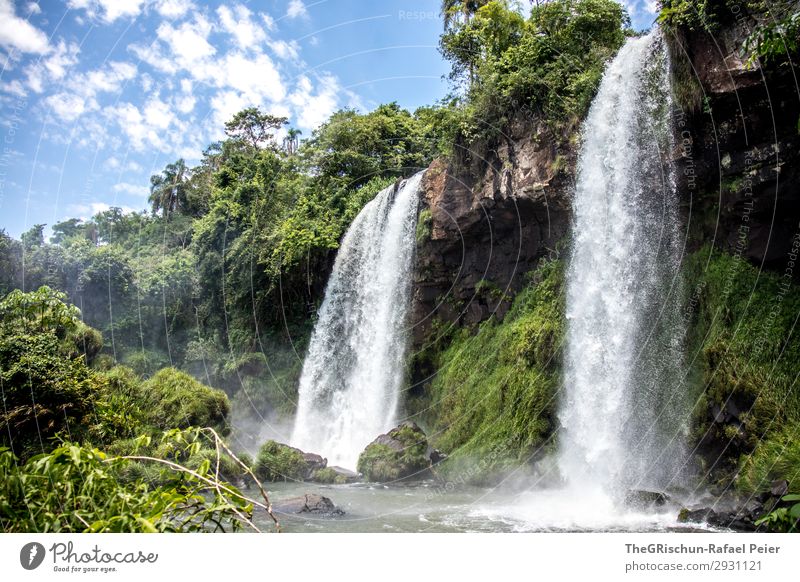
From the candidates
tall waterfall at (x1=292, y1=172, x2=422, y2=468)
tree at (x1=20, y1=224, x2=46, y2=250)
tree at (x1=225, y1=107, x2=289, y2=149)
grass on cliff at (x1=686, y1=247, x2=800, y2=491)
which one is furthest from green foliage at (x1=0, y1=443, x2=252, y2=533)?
tree at (x1=225, y1=107, x2=289, y2=149)

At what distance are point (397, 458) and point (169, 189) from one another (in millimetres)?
28069

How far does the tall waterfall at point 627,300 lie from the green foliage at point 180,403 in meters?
7.76

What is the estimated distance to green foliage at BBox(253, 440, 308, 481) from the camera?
480 inches

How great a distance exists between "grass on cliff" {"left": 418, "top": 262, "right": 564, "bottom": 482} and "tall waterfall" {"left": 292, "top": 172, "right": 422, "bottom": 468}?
1648 millimetres

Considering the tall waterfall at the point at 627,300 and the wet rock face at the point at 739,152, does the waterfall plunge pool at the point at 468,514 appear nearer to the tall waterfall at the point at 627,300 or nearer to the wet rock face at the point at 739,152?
the tall waterfall at the point at 627,300

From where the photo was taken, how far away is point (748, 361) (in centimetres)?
836

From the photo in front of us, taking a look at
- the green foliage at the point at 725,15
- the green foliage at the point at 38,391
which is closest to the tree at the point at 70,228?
the green foliage at the point at 38,391

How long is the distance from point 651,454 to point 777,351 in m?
2.48

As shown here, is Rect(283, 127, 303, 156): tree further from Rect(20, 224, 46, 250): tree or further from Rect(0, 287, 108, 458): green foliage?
Rect(0, 287, 108, 458): green foliage

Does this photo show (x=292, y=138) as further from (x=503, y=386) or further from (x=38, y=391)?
(x=38, y=391)

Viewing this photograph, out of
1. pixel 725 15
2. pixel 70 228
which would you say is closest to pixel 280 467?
pixel 725 15

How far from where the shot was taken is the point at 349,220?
18625 millimetres
